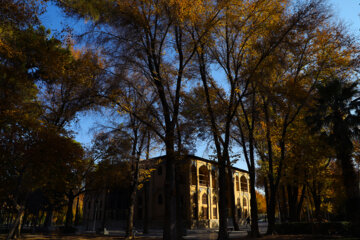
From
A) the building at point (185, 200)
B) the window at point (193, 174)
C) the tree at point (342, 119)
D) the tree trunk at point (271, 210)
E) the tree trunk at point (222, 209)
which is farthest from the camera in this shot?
the window at point (193, 174)

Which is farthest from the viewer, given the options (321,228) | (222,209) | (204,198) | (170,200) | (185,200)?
(204,198)

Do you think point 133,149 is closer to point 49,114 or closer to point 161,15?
point 49,114

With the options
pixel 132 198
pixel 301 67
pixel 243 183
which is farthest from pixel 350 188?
pixel 243 183

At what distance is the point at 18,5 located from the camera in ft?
32.0

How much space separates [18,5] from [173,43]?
24.5 ft

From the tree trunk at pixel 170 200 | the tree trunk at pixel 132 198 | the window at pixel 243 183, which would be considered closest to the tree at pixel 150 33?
the tree trunk at pixel 170 200

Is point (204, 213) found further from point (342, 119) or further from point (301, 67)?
point (301, 67)

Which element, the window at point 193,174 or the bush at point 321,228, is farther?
the window at point 193,174

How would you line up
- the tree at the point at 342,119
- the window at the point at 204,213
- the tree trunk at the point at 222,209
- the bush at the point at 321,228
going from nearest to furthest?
1. the tree trunk at the point at 222,209
2. the tree at the point at 342,119
3. the bush at the point at 321,228
4. the window at the point at 204,213

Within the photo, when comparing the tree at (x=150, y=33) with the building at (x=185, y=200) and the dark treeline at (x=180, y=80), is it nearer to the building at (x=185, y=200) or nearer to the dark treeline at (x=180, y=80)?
the dark treeline at (x=180, y=80)

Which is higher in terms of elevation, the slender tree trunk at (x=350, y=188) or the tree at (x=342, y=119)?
the tree at (x=342, y=119)

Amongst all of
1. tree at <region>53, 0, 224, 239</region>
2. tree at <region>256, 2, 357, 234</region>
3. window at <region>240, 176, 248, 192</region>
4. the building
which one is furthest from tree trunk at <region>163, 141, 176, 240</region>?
window at <region>240, 176, 248, 192</region>

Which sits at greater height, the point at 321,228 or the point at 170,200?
the point at 170,200

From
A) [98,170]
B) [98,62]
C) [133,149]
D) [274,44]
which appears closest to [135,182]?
[133,149]
